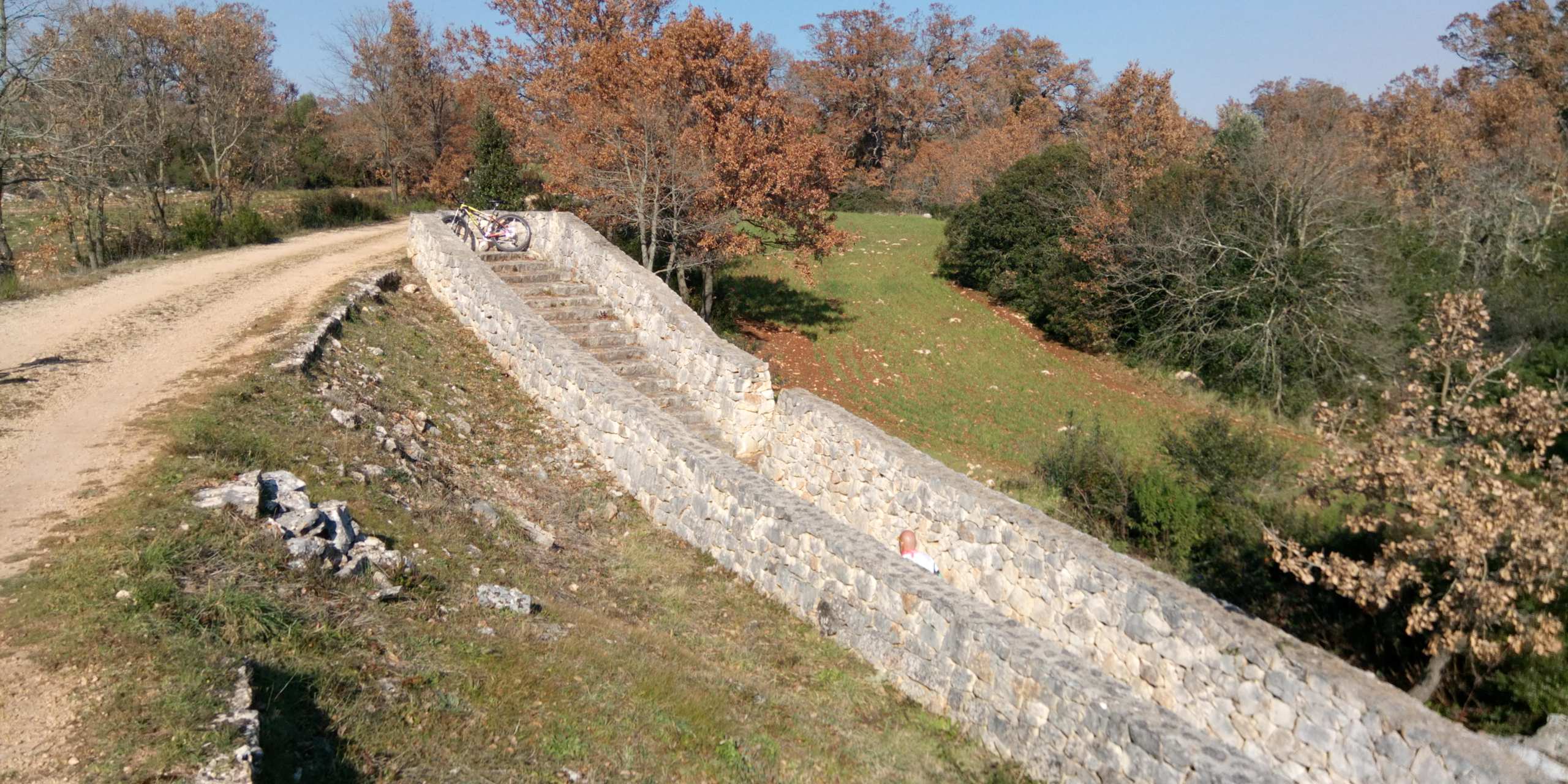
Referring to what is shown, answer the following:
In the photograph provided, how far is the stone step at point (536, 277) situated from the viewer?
16.0 m

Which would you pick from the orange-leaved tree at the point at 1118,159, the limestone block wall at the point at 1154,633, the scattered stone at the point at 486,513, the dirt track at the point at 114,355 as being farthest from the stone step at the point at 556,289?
the orange-leaved tree at the point at 1118,159

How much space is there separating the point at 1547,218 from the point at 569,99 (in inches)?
1035

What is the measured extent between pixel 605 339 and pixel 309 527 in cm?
758

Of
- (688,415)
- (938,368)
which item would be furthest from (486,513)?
(938,368)

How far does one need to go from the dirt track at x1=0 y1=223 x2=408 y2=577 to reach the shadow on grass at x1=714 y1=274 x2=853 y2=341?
26.7ft

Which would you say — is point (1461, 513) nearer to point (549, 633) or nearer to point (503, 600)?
point (549, 633)

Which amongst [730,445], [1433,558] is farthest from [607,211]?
[1433,558]

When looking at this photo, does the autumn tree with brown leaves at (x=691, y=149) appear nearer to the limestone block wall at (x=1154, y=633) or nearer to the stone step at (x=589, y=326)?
the stone step at (x=589, y=326)

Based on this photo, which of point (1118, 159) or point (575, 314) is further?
point (1118, 159)

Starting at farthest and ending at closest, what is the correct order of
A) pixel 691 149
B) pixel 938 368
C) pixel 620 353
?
pixel 938 368 → pixel 691 149 → pixel 620 353

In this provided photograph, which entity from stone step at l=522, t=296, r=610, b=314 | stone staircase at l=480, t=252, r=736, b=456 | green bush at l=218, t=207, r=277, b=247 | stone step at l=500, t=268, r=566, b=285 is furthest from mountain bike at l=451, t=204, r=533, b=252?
green bush at l=218, t=207, r=277, b=247

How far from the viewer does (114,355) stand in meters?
11.2

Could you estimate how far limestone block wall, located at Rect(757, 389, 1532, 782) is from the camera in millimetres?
6043

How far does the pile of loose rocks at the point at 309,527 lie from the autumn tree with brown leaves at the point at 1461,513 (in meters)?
7.02
